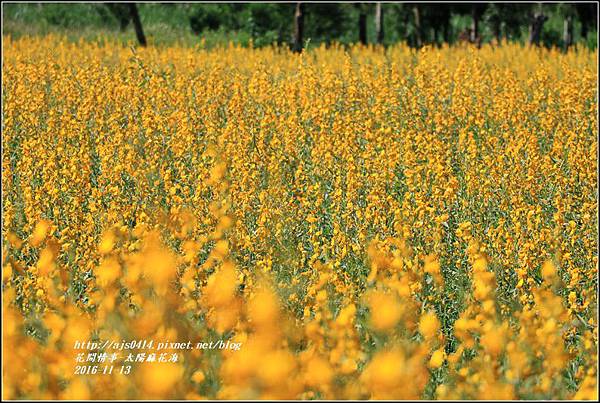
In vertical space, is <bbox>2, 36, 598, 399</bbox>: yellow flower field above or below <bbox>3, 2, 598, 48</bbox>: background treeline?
above

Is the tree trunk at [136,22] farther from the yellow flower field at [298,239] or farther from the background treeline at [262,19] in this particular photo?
the yellow flower field at [298,239]

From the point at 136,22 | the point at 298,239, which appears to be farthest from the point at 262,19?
the point at 298,239

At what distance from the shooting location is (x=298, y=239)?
174 inches

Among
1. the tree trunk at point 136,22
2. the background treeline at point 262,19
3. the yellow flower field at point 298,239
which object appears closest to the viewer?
the yellow flower field at point 298,239

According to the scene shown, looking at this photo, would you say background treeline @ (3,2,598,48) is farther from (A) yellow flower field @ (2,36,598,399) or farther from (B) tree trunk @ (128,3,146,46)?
(A) yellow flower field @ (2,36,598,399)

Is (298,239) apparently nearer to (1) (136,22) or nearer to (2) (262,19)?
(1) (136,22)

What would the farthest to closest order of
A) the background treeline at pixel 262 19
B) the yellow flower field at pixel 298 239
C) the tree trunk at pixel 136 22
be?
the background treeline at pixel 262 19 → the tree trunk at pixel 136 22 → the yellow flower field at pixel 298 239

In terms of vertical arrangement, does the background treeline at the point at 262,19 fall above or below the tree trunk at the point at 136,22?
below

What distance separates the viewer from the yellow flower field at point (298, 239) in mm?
2264

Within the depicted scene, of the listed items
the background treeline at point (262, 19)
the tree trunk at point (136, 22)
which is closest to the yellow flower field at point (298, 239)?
the tree trunk at point (136, 22)

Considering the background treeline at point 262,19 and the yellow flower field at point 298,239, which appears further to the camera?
the background treeline at point 262,19

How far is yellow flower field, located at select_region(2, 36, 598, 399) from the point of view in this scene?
7.43 feet

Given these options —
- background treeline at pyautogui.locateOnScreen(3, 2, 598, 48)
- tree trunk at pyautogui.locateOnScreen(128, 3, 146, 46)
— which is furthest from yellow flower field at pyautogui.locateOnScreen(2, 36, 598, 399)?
background treeline at pyautogui.locateOnScreen(3, 2, 598, 48)

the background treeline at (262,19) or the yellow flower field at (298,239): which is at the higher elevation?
the yellow flower field at (298,239)
